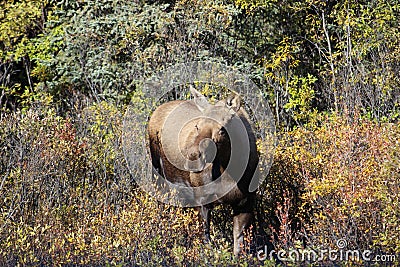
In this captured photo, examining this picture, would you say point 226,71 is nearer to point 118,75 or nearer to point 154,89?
point 154,89

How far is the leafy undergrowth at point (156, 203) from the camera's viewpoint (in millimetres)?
6973

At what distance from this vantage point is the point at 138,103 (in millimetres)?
11711

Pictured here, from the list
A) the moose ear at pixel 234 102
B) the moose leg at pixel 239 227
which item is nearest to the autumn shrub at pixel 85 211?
the moose leg at pixel 239 227

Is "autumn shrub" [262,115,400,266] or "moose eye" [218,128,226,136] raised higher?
"moose eye" [218,128,226,136]

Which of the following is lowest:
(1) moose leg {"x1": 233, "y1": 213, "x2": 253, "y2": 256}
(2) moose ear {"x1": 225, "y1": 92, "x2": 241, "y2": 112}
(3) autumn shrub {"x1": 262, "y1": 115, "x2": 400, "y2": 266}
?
(1) moose leg {"x1": 233, "y1": 213, "x2": 253, "y2": 256}

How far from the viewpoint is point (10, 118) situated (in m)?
9.02

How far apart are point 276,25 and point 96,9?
12.9 feet

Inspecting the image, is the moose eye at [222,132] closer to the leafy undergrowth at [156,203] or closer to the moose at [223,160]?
the moose at [223,160]

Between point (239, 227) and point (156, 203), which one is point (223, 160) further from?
point (156, 203)

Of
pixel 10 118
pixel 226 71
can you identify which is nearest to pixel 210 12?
pixel 226 71

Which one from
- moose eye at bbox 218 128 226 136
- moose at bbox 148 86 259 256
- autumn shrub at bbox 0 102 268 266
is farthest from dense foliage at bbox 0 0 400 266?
moose eye at bbox 218 128 226 136

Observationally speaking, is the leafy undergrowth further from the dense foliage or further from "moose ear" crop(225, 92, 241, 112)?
"moose ear" crop(225, 92, 241, 112)

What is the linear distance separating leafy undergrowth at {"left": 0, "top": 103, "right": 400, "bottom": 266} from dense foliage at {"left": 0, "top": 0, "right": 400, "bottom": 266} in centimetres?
2

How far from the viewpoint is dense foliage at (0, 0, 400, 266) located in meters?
7.13
